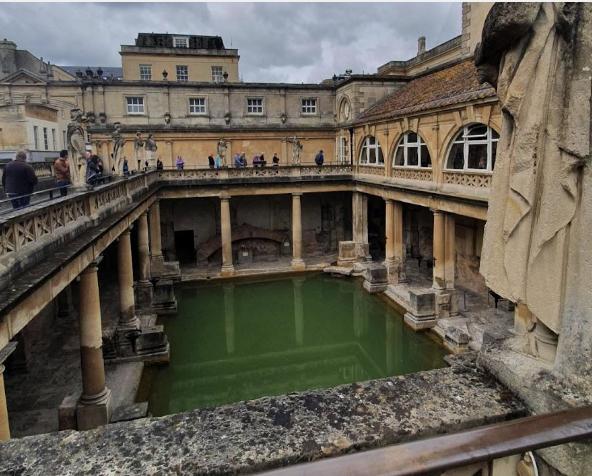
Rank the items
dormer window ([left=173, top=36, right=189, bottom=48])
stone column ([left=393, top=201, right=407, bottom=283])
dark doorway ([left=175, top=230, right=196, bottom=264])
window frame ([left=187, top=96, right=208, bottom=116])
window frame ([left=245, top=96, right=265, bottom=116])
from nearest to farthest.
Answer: stone column ([left=393, top=201, right=407, bottom=283])
dark doorway ([left=175, top=230, right=196, bottom=264])
window frame ([left=187, top=96, right=208, bottom=116])
window frame ([left=245, top=96, right=265, bottom=116])
dormer window ([left=173, top=36, right=189, bottom=48])

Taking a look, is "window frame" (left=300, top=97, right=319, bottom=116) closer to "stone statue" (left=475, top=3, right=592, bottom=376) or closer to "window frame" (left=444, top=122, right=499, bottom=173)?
"window frame" (left=444, top=122, right=499, bottom=173)

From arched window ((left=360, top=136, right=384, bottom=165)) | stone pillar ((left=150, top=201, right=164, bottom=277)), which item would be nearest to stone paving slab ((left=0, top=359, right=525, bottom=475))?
arched window ((left=360, top=136, right=384, bottom=165))

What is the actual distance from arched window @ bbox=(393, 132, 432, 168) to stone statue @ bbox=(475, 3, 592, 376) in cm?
1693

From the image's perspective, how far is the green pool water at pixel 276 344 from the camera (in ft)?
43.9

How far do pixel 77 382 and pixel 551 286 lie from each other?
1250 cm

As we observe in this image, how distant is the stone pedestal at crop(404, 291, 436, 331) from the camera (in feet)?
55.2

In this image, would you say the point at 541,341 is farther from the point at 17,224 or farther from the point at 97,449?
the point at 17,224

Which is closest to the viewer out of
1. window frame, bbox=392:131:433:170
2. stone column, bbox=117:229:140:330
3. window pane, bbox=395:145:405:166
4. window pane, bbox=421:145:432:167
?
stone column, bbox=117:229:140:330

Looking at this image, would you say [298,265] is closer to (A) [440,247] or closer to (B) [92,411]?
(A) [440,247]

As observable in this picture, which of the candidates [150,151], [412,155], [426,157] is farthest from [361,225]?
[150,151]

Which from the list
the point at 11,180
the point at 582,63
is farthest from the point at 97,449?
the point at 11,180

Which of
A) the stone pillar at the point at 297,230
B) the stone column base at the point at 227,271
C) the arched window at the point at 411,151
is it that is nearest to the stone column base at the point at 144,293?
the stone column base at the point at 227,271

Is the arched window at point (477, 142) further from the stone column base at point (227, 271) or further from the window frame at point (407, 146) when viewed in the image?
the stone column base at point (227, 271)

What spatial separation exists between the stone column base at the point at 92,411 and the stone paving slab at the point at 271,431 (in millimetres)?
8584
